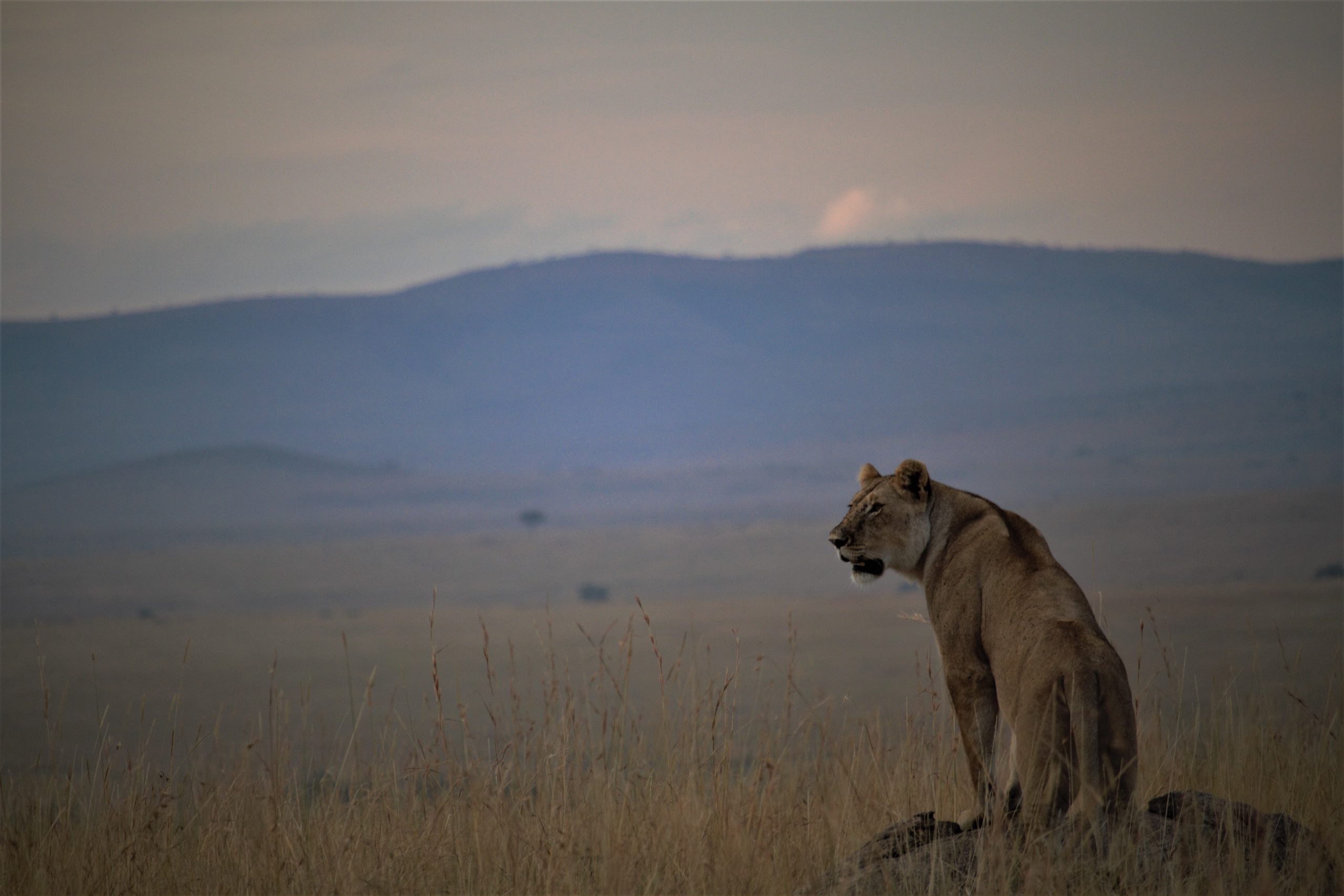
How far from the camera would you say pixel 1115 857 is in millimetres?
5980

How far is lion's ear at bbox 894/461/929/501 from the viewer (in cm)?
731

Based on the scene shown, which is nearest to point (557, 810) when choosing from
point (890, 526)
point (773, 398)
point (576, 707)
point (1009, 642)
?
point (890, 526)

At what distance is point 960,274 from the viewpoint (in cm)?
19825

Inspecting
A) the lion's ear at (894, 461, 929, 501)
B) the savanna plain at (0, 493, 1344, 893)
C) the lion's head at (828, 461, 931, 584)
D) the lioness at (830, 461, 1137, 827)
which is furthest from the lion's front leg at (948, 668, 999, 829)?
the lion's ear at (894, 461, 929, 501)

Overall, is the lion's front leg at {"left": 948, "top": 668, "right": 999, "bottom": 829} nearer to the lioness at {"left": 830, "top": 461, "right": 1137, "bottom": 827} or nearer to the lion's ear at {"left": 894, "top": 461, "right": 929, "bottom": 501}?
the lioness at {"left": 830, "top": 461, "right": 1137, "bottom": 827}

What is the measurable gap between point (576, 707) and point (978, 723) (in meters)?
9.11

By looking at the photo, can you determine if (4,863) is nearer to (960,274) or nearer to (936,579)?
(936,579)

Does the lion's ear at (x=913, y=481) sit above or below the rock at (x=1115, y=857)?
above

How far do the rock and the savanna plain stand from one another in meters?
0.07

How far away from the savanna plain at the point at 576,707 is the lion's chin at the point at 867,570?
284 millimetres

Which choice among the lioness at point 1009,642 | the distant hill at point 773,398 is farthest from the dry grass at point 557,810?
the distant hill at point 773,398

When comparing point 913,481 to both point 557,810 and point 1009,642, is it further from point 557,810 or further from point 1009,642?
point 557,810

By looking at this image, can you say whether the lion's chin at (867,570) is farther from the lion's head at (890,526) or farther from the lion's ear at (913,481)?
the lion's ear at (913,481)

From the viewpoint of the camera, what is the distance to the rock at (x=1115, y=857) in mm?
5930
